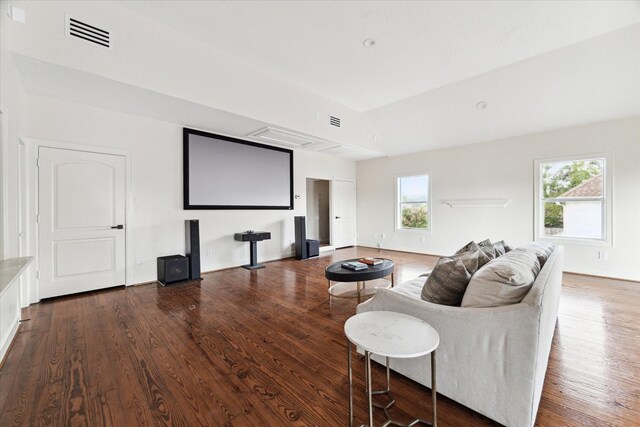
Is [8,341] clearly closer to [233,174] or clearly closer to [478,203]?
[233,174]

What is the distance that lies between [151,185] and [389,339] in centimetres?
433

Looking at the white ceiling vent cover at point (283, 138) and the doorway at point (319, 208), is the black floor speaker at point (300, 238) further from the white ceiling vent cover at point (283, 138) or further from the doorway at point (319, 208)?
the doorway at point (319, 208)

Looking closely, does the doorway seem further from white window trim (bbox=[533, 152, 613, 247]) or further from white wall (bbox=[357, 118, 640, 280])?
white window trim (bbox=[533, 152, 613, 247])

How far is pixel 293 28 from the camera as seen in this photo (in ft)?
10.5

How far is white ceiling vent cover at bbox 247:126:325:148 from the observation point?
4.78 metres

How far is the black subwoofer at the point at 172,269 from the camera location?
3.97m

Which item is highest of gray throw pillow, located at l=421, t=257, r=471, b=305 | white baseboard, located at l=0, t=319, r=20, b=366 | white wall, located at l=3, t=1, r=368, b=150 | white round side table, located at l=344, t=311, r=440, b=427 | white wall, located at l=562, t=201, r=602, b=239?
white wall, located at l=3, t=1, r=368, b=150

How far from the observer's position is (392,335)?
1.27 metres

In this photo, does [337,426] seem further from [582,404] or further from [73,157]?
[73,157]

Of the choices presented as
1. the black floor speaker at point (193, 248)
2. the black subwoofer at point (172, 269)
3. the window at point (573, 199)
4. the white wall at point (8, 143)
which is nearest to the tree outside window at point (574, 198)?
the window at point (573, 199)

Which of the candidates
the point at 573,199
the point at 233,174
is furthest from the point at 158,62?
the point at 573,199

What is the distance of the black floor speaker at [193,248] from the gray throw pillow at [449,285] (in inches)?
148

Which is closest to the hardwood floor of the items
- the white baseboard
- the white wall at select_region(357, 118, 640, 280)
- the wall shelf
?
the white baseboard

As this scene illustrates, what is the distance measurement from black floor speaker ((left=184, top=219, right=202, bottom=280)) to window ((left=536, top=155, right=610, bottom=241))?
6200mm
